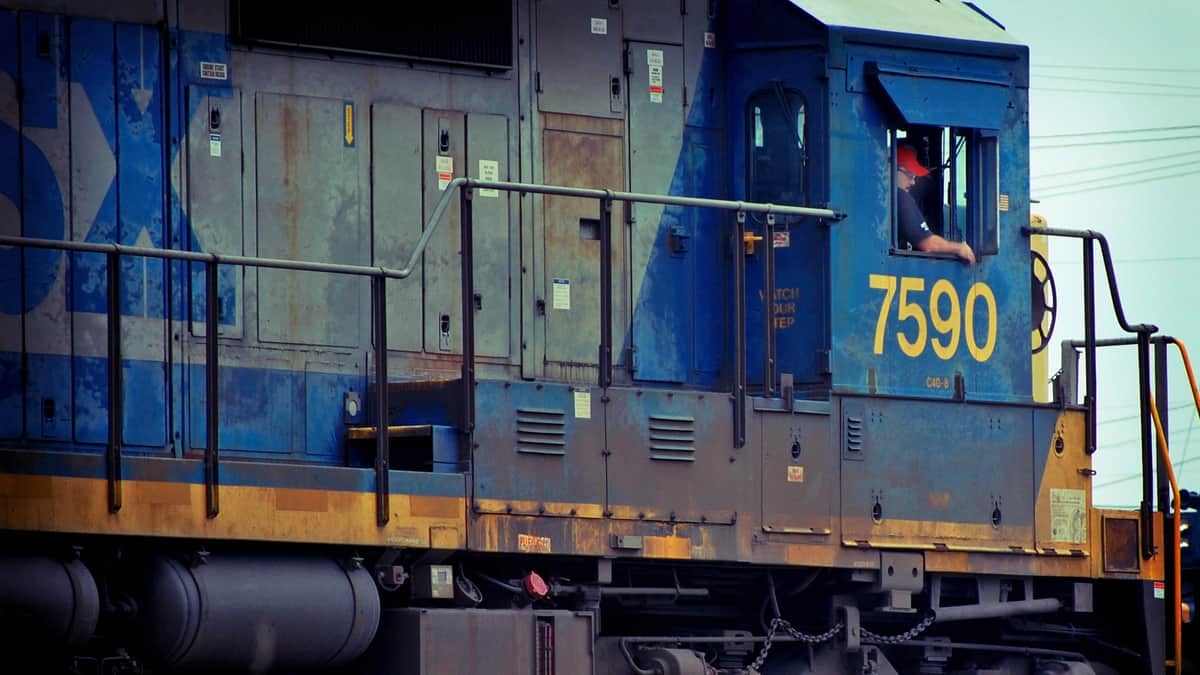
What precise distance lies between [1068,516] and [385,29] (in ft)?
14.2

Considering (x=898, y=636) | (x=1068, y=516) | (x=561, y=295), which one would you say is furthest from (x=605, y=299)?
(x=1068, y=516)

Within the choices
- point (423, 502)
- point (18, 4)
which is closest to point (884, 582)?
point (423, 502)

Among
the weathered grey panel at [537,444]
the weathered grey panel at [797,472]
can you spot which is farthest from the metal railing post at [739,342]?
the weathered grey panel at [537,444]

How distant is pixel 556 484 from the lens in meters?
9.33

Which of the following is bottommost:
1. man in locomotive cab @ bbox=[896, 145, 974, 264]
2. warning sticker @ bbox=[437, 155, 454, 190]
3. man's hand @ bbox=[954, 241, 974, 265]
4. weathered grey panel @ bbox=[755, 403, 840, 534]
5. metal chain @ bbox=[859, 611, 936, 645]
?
metal chain @ bbox=[859, 611, 936, 645]

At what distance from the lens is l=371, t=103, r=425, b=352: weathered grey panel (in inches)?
387

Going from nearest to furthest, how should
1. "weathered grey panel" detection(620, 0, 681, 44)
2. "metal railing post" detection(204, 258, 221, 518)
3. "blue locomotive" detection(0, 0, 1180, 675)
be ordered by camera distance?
"metal railing post" detection(204, 258, 221, 518) → "blue locomotive" detection(0, 0, 1180, 675) → "weathered grey panel" detection(620, 0, 681, 44)

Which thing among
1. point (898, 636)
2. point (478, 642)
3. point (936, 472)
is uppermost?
point (936, 472)

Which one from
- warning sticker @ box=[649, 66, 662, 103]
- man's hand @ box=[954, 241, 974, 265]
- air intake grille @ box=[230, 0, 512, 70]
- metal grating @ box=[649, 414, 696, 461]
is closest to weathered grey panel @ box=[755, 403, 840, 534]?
metal grating @ box=[649, 414, 696, 461]

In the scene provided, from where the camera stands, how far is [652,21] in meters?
10.6

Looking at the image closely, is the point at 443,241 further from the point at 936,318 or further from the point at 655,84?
the point at 936,318

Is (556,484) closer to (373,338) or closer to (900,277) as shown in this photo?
(373,338)

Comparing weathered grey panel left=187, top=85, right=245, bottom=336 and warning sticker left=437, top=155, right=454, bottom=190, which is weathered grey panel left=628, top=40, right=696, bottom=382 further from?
weathered grey panel left=187, top=85, right=245, bottom=336

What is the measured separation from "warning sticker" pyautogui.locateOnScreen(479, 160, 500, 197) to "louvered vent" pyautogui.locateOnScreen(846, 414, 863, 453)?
2.06m
